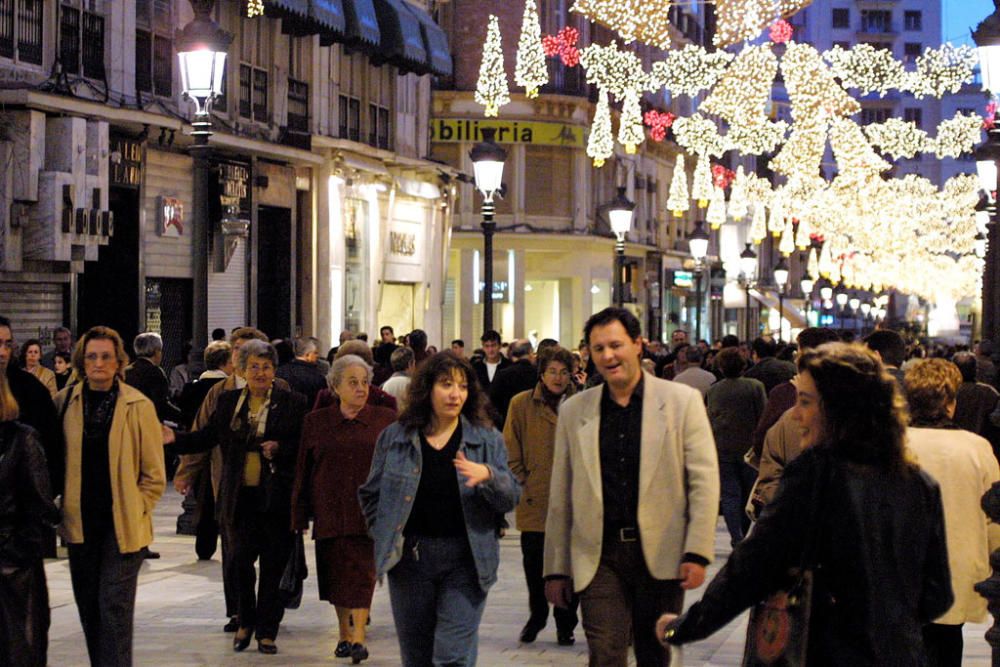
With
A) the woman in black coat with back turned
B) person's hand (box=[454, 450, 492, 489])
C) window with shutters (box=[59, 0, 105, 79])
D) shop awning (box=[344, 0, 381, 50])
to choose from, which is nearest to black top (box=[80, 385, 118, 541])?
person's hand (box=[454, 450, 492, 489])

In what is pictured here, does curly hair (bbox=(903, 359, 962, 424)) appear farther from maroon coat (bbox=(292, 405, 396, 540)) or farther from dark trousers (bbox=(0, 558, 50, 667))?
dark trousers (bbox=(0, 558, 50, 667))

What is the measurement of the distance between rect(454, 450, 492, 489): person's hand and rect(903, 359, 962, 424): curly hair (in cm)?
186

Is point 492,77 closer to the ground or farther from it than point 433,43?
closer to the ground

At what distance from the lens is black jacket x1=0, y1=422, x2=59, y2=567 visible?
809cm

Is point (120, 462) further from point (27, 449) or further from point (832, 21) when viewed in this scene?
point (832, 21)

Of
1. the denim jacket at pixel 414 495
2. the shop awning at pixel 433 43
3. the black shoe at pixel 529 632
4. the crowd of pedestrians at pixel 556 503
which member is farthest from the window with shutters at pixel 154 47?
the denim jacket at pixel 414 495

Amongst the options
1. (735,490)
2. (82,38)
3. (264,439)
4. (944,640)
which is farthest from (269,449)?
(82,38)

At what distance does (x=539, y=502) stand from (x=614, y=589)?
4.21 meters

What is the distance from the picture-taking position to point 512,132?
4884 cm

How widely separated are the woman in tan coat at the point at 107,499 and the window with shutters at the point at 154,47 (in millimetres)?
17146

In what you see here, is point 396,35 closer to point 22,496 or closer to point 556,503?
point 22,496

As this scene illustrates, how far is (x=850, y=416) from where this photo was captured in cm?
517

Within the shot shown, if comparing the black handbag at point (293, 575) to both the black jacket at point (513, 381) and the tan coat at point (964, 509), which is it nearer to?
the tan coat at point (964, 509)

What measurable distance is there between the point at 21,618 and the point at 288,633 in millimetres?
3900
